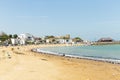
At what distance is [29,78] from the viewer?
15.3 m

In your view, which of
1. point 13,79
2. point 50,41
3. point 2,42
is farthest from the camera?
point 50,41

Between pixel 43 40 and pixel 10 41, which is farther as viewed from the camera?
Result: pixel 43 40

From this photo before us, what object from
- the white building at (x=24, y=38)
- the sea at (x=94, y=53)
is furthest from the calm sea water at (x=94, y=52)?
the white building at (x=24, y=38)

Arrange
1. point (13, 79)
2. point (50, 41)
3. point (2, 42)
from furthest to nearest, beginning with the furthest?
point (50, 41) → point (2, 42) → point (13, 79)

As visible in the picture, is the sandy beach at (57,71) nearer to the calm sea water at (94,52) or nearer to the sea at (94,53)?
the sea at (94,53)

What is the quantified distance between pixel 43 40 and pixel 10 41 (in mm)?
53098

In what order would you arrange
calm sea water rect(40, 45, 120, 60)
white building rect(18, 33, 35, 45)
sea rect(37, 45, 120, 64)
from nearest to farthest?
sea rect(37, 45, 120, 64) → calm sea water rect(40, 45, 120, 60) → white building rect(18, 33, 35, 45)

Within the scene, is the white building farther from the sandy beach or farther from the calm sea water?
the sandy beach

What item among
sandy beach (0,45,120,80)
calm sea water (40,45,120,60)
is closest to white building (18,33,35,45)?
calm sea water (40,45,120,60)

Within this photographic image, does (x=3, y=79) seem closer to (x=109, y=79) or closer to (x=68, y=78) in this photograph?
(x=68, y=78)

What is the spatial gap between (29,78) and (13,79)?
38.4 inches

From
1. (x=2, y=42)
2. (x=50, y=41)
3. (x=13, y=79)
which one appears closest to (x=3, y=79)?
(x=13, y=79)

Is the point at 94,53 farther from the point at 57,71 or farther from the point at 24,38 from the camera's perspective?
the point at 24,38

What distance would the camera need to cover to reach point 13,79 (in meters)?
14.9
